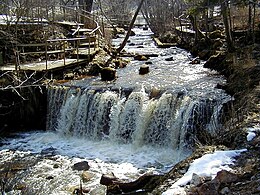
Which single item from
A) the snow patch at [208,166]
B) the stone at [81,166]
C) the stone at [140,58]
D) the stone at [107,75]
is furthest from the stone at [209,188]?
the stone at [140,58]

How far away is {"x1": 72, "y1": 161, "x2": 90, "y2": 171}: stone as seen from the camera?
930cm

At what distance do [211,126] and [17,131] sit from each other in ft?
22.6

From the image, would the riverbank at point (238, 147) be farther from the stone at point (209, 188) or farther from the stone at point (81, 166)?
the stone at point (81, 166)

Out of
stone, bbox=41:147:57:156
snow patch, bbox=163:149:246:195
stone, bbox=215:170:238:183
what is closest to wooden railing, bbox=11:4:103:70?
stone, bbox=41:147:57:156

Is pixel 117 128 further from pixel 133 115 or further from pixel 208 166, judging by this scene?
pixel 208 166

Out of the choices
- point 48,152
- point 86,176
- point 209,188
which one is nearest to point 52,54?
point 48,152

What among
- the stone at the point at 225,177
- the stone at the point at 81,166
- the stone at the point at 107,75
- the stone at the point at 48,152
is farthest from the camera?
the stone at the point at 107,75

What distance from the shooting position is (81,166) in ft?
31.0

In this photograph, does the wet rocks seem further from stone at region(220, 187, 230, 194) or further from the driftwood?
stone at region(220, 187, 230, 194)

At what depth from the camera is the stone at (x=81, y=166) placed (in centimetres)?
930

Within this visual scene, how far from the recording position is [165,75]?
14.4 metres

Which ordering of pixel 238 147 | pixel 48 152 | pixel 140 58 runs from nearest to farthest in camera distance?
pixel 238 147, pixel 48 152, pixel 140 58

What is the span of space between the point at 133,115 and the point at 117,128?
662 mm

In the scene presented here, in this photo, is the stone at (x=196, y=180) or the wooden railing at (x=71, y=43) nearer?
the stone at (x=196, y=180)
